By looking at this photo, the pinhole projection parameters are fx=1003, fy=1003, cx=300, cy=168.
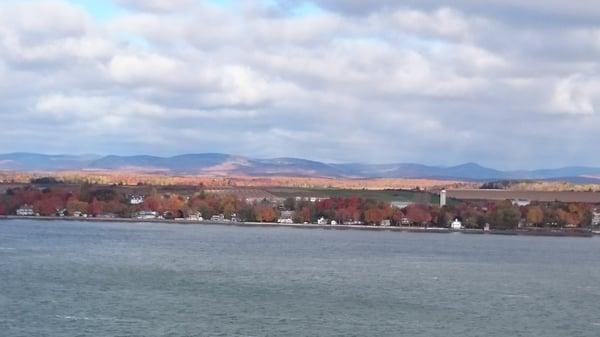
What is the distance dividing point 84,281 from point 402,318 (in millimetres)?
10346

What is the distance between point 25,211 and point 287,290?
61.0m

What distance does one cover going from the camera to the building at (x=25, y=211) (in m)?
83.9

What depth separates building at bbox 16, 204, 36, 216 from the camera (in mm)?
83875

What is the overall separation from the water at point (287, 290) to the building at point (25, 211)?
36146mm

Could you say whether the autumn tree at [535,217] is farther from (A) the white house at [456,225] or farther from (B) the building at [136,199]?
(B) the building at [136,199]

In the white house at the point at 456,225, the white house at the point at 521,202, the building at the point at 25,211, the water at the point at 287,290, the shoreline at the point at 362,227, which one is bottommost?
the water at the point at 287,290

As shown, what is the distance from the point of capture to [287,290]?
28.1 m

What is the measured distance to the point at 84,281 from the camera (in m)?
28.9

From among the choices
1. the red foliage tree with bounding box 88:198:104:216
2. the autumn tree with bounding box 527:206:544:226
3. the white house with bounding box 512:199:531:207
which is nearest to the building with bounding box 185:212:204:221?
the red foliage tree with bounding box 88:198:104:216

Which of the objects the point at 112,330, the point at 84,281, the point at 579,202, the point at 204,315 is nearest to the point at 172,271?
the point at 84,281

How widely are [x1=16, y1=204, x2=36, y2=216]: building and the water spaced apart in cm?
3615

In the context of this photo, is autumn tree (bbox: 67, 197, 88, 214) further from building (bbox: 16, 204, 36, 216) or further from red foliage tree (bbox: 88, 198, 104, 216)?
building (bbox: 16, 204, 36, 216)

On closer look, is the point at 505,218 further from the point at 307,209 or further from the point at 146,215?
the point at 146,215

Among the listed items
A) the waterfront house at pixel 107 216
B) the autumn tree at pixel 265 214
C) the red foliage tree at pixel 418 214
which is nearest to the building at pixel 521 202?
the red foliage tree at pixel 418 214
